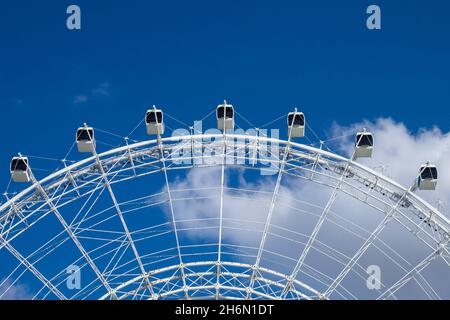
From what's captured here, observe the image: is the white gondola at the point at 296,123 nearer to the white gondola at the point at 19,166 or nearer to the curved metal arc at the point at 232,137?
the curved metal arc at the point at 232,137

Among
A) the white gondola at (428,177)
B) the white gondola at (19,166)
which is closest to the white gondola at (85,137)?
the white gondola at (19,166)

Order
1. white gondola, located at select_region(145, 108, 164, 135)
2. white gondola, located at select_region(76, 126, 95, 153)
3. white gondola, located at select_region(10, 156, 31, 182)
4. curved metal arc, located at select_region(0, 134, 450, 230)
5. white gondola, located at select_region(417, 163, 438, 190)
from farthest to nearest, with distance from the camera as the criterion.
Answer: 1. curved metal arc, located at select_region(0, 134, 450, 230)
2. white gondola, located at select_region(145, 108, 164, 135)
3. white gondola, located at select_region(76, 126, 95, 153)
4. white gondola, located at select_region(10, 156, 31, 182)
5. white gondola, located at select_region(417, 163, 438, 190)

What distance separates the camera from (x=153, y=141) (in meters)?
39.7

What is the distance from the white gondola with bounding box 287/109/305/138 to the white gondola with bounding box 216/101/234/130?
2.93 metres

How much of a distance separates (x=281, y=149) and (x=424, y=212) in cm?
806

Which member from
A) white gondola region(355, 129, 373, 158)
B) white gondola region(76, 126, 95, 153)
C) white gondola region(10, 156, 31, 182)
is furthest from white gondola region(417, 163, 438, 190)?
white gondola region(10, 156, 31, 182)

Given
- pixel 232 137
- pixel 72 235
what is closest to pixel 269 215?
pixel 232 137

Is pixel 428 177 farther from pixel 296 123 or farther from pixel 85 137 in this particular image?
pixel 85 137

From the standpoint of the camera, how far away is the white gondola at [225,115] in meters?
38.7

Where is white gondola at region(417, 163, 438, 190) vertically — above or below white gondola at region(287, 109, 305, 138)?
below

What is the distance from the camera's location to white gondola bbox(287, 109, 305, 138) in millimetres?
38438

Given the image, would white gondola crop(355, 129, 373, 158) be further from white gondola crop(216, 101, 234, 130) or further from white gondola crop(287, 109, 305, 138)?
white gondola crop(216, 101, 234, 130)

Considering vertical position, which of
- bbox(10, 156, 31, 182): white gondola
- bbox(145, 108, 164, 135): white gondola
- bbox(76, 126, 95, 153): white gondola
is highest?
bbox(145, 108, 164, 135): white gondola
